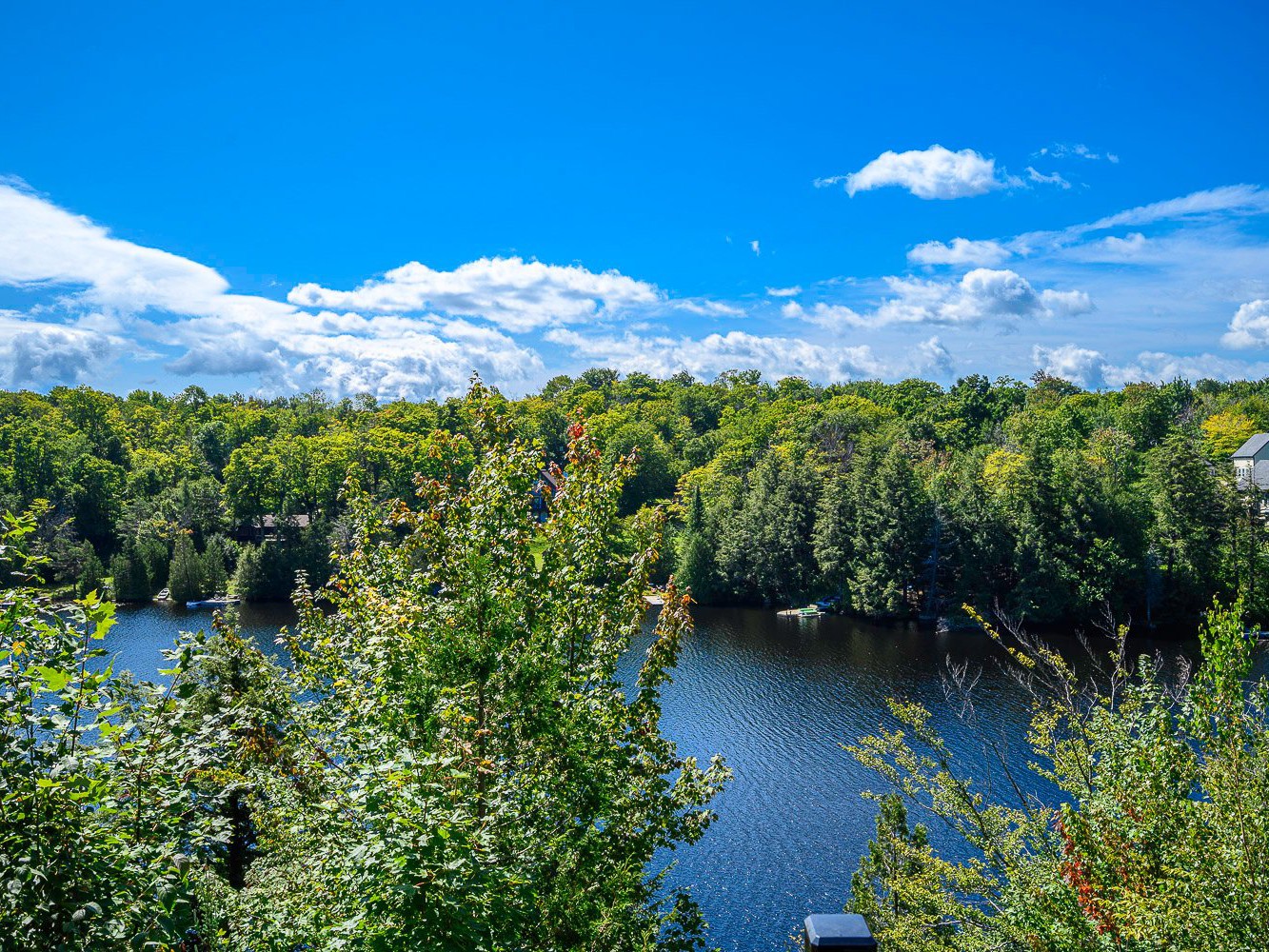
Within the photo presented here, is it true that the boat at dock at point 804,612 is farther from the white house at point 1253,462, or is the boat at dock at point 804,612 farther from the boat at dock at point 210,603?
the boat at dock at point 210,603

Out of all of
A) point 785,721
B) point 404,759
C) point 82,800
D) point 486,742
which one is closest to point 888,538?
point 785,721

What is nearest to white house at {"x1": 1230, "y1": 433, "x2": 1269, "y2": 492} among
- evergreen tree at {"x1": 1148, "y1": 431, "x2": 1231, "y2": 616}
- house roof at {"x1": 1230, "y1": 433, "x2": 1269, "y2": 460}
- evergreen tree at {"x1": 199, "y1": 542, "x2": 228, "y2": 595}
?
house roof at {"x1": 1230, "y1": 433, "x2": 1269, "y2": 460}

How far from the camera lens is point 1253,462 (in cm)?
6425

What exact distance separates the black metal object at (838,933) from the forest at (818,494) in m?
33.1

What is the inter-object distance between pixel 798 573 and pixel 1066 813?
52.4m

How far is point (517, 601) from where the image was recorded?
834 cm

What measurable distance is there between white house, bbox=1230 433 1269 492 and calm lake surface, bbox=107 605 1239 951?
2361 centimetres

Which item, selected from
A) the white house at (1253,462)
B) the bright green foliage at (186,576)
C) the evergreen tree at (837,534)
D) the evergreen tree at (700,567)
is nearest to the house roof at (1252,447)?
the white house at (1253,462)

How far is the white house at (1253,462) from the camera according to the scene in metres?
61.7

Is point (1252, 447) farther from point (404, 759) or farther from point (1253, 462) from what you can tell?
point (404, 759)

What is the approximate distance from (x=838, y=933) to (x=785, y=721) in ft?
106

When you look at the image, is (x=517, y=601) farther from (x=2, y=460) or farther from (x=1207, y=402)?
(x=1207, y=402)

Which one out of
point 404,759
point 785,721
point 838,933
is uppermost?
point 404,759

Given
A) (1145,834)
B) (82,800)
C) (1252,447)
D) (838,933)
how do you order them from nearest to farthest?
(82,800) < (838,933) < (1145,834) < (1252,447)
